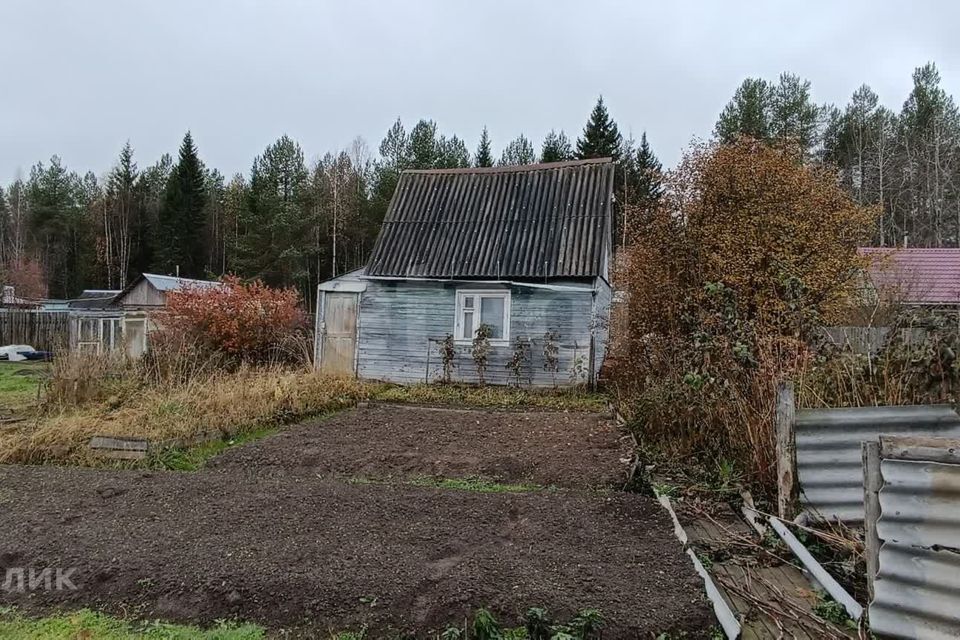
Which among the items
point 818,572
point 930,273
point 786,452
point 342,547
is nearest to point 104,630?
point 342,547

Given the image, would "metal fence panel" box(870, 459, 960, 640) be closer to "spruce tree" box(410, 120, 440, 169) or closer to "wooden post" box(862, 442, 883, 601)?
"wooden post" box(862, 442, 883, 601)

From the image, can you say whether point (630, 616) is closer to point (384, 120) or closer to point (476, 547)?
point (476, 547)

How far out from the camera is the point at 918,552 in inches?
87.9

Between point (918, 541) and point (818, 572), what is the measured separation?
0.73m

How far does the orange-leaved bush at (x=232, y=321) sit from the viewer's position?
39.1 feet

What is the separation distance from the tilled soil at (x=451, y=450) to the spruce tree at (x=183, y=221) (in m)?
33.8

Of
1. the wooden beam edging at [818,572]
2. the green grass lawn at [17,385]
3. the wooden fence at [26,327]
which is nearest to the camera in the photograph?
the wooden beam edging at [818,572]

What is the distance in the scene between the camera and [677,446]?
205 inches

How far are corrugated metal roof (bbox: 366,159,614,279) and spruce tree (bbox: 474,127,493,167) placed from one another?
80.8ft

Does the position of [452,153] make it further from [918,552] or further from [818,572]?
[918,552]

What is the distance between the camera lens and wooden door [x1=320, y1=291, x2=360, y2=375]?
42.7ft

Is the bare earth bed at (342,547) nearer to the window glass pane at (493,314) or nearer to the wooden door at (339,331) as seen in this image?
the window glass pane at (493,314)

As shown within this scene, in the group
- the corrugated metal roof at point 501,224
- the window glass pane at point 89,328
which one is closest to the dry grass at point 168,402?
the corrugated metal roof at point 501,224

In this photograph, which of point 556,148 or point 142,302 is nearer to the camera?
point 142,302
